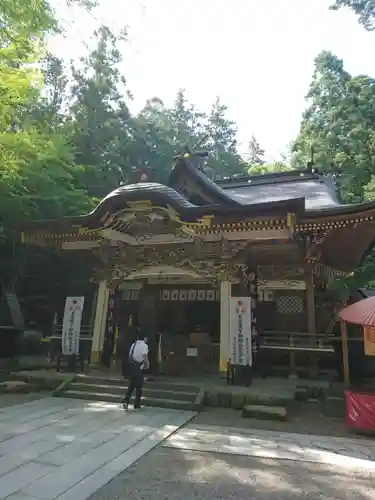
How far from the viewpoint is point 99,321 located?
1091cm

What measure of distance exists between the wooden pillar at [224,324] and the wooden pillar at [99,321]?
11.2 feet

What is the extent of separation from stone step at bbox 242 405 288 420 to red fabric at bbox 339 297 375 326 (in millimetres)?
1996

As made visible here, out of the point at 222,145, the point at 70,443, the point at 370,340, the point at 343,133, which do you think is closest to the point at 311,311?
the point at 370,340

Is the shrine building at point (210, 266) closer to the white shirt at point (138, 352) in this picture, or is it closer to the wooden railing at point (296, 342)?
the wooden railing at point (296, 342)

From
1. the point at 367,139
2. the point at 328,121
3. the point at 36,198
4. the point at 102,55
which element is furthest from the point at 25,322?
the point at 328,121

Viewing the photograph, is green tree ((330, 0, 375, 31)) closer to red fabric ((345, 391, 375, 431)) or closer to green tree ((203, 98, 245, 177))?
red fabric ((345, 391, 375, 431))

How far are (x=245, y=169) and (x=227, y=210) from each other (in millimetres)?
33938

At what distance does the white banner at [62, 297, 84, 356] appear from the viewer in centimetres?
1023

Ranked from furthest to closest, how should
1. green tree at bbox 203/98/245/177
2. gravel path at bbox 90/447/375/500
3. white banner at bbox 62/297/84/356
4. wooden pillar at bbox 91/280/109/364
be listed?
green tree at bbox 203/98/245/177, wooden pillar at bbox 91/280/109/364, white banner at bbox 62/297/84/356, gravel path at bbox 90/447/375/500

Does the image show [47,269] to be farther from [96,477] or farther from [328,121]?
[328,121]

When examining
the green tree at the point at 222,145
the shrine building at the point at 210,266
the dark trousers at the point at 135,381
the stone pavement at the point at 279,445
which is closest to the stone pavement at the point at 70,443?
the dark trousers at the point at 135,381

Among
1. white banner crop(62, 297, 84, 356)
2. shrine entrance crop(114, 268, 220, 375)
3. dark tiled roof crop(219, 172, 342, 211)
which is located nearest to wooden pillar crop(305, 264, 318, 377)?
shrine entrance crop(114, 268, 220, 375)

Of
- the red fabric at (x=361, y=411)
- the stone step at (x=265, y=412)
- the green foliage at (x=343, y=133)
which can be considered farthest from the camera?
the green foliage at (x=343, y=133)

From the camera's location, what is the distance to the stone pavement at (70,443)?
362 cm
